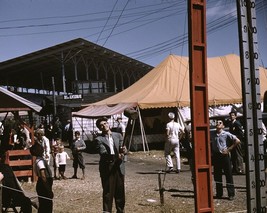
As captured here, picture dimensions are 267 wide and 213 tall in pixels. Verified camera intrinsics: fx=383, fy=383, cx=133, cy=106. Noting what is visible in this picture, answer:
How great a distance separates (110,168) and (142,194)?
2912 millimetres

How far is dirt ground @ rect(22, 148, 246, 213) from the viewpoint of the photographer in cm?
786

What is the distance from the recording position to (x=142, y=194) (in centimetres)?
922

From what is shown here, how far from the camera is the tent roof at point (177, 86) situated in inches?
760

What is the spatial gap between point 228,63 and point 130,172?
12.9 metres

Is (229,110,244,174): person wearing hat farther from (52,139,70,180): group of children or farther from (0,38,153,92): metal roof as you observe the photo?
(0,38,153,92): metal roof

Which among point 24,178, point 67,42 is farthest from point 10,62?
point 24,178

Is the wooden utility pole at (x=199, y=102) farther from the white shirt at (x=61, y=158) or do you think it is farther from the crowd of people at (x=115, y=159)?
the white shirt at (x=61, y=158)

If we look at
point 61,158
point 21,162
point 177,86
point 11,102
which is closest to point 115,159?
point 11,102

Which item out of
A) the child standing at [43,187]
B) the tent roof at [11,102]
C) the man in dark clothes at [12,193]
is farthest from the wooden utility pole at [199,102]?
the tent roof at [11,102]

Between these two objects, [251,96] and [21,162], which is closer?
[251,96]

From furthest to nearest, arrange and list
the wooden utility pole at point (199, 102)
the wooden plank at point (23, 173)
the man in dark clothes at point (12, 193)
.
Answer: the wooden plank at point (23, 173) < the man in dark clothes at point (12, 193) < the wooden utility pole at point (199, 102)

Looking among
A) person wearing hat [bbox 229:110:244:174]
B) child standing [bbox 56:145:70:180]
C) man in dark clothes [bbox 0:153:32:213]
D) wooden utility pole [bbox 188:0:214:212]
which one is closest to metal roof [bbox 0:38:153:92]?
child standing [bbox 56:145:70:180]

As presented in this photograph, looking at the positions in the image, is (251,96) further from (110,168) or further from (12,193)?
(12,193)

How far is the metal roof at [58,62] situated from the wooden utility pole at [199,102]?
1075 inches
